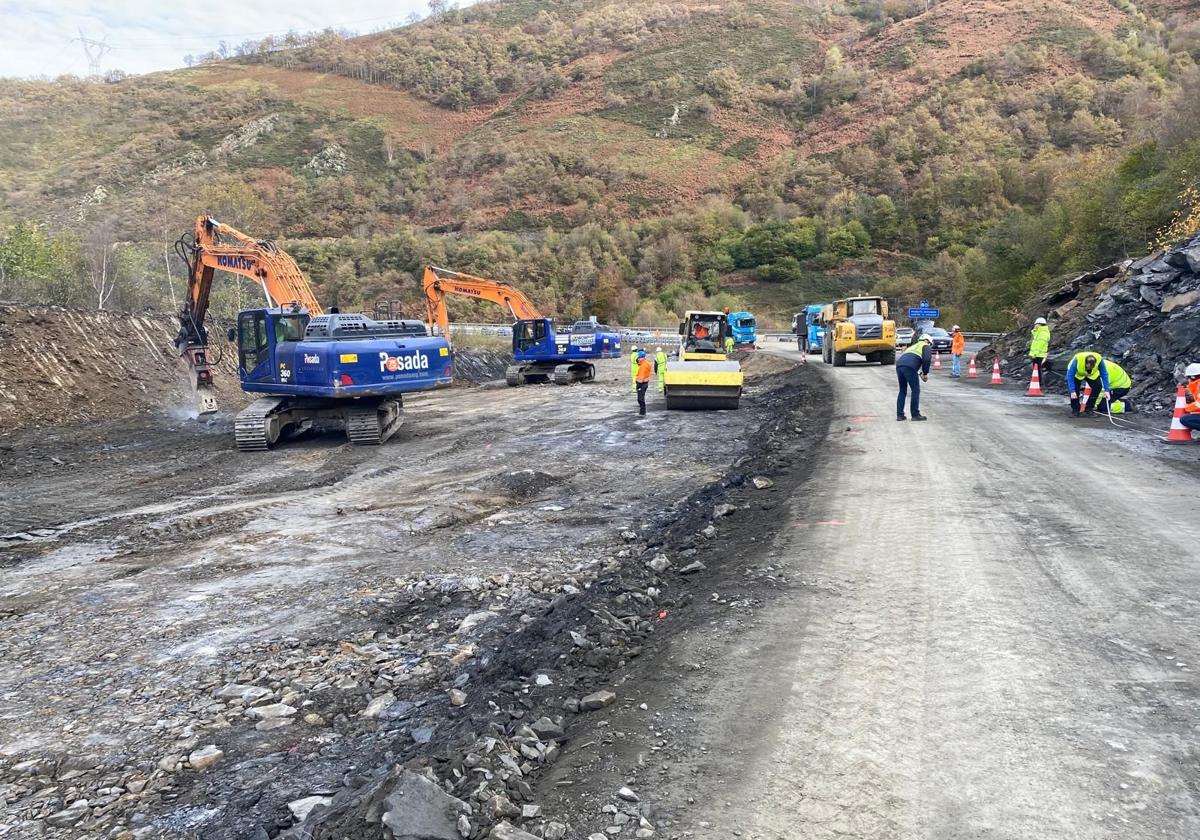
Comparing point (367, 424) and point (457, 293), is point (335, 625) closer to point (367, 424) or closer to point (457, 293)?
point (367, 424)

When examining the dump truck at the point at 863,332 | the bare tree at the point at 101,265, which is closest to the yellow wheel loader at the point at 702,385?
the dump truck at the point at 863,332

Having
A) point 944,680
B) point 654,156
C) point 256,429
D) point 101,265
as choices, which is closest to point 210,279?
point 256,429

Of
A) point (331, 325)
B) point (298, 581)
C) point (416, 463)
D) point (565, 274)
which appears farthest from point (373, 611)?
point (565, 274)

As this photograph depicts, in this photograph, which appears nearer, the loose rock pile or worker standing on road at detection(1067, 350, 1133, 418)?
worker standing on road at detection(1067, 350, 1133, 418)

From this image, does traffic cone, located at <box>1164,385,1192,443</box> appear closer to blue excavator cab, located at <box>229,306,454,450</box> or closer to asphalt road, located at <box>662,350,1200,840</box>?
asphalt road, located at <box>662,350,1200,840</box>

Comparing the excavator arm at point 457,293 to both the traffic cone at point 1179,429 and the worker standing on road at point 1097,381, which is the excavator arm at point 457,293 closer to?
the worker standing on road at point 1097,381

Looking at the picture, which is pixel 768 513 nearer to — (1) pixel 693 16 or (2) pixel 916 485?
(2) pixel 916 485

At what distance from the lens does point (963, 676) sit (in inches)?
168

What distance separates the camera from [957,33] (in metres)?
87.6

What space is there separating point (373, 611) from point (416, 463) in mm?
7412

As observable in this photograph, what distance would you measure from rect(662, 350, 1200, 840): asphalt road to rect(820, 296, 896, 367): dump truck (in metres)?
20.1

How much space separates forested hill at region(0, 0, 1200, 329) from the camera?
4275cm

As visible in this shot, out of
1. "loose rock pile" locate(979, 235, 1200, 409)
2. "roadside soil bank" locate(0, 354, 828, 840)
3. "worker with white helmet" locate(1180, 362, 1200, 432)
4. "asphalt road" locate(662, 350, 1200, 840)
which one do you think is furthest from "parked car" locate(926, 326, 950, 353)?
"asphalt road" locate(662, 350, 1200, 840)

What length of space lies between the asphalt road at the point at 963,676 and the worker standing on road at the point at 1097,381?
6.28m
